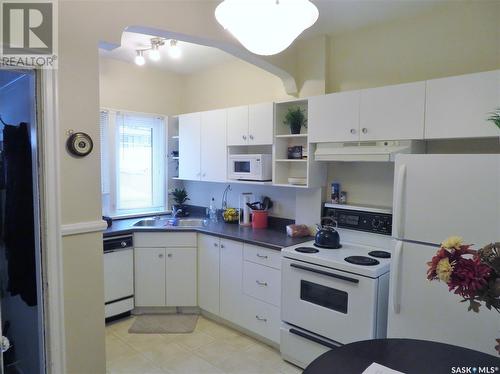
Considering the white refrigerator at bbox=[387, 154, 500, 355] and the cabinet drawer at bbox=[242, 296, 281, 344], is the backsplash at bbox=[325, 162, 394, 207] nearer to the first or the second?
the white refrigerator at bbox=[387, 154, 500, 355]

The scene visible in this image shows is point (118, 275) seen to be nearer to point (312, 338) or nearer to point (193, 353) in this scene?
point (193, 353)

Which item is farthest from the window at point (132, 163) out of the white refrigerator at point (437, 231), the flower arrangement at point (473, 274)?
the flower arrangement at point (473, 274)

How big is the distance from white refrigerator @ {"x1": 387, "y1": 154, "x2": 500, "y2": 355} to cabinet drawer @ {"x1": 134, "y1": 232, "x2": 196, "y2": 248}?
2040mm

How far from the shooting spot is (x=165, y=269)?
3432 millimetres

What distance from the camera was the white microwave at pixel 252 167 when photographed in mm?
3200

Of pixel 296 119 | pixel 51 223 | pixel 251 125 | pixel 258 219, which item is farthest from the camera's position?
pixel 258 219

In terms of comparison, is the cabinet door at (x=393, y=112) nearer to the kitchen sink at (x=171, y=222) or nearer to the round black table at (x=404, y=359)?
the round black table at (x=404, y=359)

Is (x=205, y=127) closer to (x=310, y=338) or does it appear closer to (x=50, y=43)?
(x=50, y=43)

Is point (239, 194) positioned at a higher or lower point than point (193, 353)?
higher

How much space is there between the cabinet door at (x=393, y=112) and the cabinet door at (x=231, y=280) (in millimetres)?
1512

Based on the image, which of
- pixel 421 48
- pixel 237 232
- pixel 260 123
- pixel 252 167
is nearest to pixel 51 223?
pixel 237 232

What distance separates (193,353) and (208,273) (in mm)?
775

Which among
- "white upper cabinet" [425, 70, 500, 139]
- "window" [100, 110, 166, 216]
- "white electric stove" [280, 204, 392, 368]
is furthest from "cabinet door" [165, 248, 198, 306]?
"white upper cabinet" [425, 70, 500, 139]

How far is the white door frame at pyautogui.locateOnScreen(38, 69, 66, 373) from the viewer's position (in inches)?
65.7
